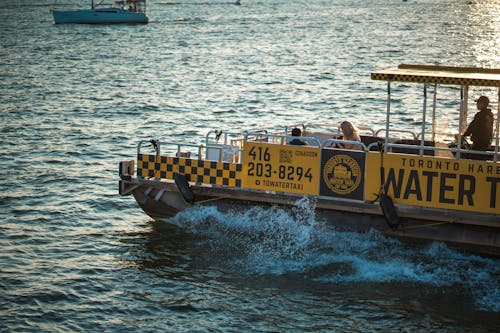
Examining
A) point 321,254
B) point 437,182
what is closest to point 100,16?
point 321,254

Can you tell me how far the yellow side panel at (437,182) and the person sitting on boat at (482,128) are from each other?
89 cm

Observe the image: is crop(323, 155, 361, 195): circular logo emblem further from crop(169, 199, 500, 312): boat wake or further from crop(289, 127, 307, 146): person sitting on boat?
crop(289, 127, 307, 146): person sitting on boat

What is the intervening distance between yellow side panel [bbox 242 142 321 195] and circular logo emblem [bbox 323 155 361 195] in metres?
0.22

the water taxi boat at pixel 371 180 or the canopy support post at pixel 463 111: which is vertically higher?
the canopy support post at pixel 463 111

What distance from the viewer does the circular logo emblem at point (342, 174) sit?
17328mm

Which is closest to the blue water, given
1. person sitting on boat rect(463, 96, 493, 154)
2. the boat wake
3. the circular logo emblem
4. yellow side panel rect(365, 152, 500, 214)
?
the boat wake

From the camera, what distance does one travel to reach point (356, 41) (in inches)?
3243

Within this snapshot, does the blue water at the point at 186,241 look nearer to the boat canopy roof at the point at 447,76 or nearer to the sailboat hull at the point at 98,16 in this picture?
the boat canopy roof at the point at 447,76

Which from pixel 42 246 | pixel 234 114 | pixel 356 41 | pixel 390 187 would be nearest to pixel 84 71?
pixel 234 114

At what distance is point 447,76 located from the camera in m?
16.7

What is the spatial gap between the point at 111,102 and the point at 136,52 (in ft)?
104

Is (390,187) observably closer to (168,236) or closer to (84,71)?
A: (168,236)

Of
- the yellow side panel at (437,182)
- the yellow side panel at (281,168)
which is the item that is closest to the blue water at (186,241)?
the yellow side panel at (281,168)

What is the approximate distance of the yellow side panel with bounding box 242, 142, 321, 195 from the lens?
17.7 metres
